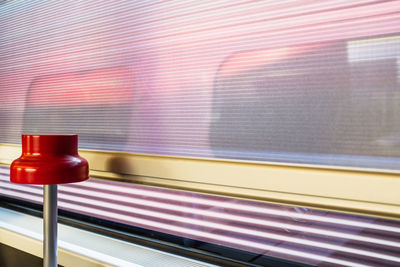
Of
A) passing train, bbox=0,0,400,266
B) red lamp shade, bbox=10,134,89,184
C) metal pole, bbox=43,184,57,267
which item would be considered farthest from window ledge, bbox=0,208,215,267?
red lamp shade, bbox=10,134,89,184

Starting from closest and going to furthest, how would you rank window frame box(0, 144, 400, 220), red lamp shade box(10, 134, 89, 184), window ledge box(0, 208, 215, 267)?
window frame box(0, 144, 400, 220) < red lamp shade box(10, 134, 89, 184) < window ledge box(0, 208, 215, 267)

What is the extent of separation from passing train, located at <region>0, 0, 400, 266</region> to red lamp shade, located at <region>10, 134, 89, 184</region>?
22 cm

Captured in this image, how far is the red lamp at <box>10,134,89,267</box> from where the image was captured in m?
0.79

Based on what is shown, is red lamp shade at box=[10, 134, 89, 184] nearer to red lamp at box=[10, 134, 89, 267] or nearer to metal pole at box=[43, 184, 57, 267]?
red lamp at box=[10, 134, 89, 267]

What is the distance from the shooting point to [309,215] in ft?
2.60

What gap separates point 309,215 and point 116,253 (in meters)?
0.66

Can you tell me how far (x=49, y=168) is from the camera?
0.79 meters

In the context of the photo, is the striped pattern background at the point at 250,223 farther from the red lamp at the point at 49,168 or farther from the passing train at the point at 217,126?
the red lamp at the point at 49,168

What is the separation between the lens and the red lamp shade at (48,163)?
793 millimetres

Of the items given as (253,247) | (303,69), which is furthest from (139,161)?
(303,69)

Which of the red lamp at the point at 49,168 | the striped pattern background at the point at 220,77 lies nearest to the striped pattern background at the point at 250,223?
the striped pattern background at the point at 220,77

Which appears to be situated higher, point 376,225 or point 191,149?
point 191,149

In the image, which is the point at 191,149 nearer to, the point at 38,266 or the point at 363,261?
the point at 363,261

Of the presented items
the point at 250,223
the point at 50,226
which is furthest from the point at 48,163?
the point at 250,223
